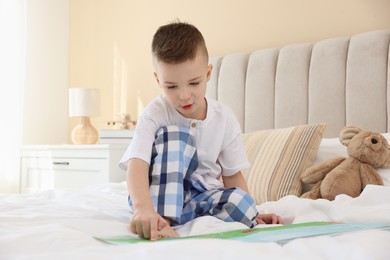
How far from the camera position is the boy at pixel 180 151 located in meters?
1.21

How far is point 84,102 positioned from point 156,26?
2.31ft

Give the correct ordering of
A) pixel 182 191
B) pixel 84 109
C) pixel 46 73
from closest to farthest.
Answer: pixel 182 191
pixel 84 109
pixel 46 73

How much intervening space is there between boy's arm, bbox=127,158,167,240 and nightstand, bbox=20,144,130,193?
5.35 feet

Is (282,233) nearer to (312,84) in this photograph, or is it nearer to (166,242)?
(166,242)

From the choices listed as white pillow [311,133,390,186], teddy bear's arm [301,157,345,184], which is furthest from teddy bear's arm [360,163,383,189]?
white pillow [311,133,390,186]

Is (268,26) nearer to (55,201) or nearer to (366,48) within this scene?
(366,48)

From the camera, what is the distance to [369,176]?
1.74 metres

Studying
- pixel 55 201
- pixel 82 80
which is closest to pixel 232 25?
pixel 82 80

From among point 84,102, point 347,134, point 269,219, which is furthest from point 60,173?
point 269,219

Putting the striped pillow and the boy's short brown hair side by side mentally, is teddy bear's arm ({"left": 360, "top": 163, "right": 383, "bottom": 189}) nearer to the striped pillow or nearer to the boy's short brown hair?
the striped pillow

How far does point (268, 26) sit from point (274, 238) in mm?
2214

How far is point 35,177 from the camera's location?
130 inches

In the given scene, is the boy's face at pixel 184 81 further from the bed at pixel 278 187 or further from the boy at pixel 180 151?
the bed at pixel 278 187

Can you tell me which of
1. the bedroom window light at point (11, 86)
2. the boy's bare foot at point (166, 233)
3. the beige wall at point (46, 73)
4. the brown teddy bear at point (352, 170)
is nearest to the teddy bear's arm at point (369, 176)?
the brown teddy bear at point (352, 170)
